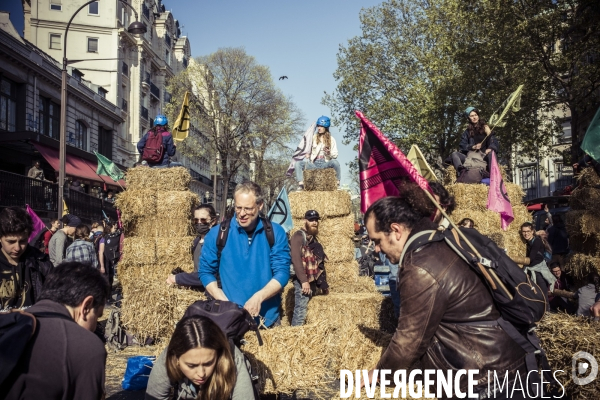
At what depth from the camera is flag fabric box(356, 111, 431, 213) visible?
4.21m

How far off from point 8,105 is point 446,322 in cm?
2931

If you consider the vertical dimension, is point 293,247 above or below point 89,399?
above

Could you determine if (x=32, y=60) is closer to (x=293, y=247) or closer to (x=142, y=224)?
(x=142, y=224)

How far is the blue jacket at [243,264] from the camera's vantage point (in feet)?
15.6

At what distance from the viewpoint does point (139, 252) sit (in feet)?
38.2

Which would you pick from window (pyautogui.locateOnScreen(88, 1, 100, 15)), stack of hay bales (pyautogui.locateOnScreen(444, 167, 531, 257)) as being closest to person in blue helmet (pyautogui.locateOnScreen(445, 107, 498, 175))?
stack of hay bales (pyautogui.locateOnScreen(444, 167, 531, 257))

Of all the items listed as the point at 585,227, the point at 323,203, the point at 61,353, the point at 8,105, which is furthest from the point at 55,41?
the point at 61,353

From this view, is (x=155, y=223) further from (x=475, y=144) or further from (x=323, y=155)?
(x=475, y=144)

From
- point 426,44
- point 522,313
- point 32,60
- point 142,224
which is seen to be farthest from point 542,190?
point 522,313

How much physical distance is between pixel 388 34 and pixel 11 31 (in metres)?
21.0

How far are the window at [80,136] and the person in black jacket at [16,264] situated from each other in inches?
1357

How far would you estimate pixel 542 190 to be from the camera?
45.3m

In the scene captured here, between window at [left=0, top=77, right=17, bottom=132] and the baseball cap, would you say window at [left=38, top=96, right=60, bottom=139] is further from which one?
the baseball cap

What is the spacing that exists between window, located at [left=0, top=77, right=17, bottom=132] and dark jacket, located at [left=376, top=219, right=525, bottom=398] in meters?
28.1
